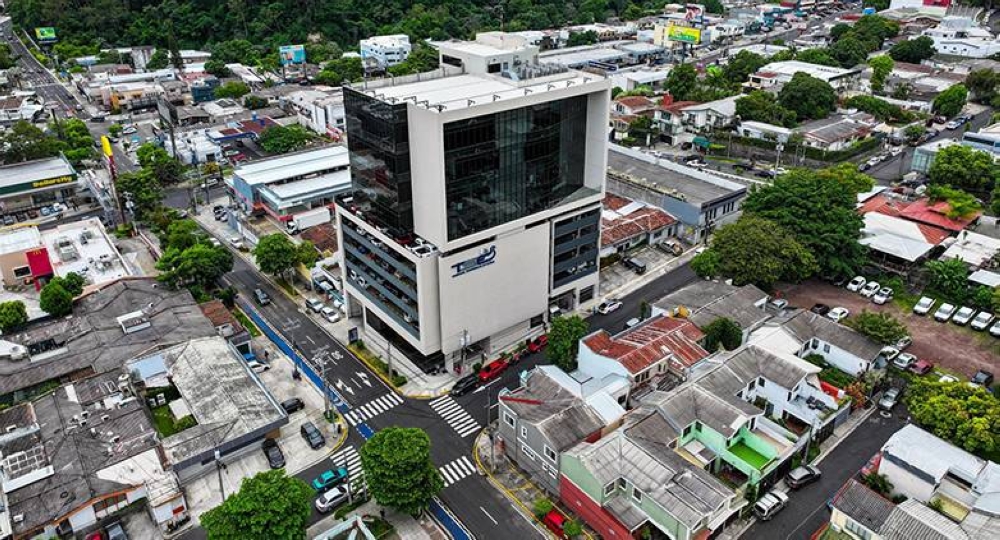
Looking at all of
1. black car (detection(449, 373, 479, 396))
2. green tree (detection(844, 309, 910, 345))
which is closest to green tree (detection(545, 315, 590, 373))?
black car (detection(449, 373, 479, 396))

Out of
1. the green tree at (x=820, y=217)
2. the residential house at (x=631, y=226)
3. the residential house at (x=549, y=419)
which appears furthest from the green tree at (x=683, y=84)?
the residential house at (x=549, y=419)

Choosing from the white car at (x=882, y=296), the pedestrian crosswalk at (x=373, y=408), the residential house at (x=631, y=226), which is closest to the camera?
the pedestrian crosswalk at (x=373, y=408)

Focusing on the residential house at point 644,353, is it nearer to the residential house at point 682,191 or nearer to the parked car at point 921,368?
the parked car at point 921,368

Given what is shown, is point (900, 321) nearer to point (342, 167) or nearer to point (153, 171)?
point (342, 167)

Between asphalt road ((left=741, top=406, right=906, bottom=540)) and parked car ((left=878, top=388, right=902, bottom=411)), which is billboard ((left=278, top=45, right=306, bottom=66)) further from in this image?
asphalt road ((left=741, top=406, right=906, bottom=540))

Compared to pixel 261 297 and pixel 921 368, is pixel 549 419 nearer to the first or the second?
pixel 921 368

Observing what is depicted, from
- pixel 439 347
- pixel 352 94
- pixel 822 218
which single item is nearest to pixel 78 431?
pixel 439 347
